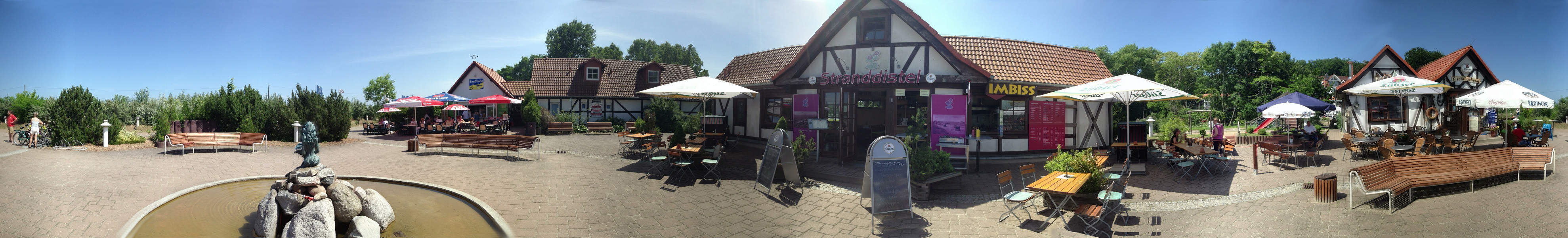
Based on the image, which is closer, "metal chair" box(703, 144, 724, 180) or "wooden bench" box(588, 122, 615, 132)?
"metal chair" box(703, 144, 724, 180)

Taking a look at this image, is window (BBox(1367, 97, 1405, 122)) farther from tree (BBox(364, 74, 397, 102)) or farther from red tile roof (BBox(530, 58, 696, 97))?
tree (BBox(364, 74, 397, 102))

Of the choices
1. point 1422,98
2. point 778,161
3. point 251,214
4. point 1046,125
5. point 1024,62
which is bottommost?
point 251,214

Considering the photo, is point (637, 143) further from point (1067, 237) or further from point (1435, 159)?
point (1435, 159)

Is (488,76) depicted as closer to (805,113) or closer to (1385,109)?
(805,113)

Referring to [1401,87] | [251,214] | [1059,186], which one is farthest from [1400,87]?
[251,214]

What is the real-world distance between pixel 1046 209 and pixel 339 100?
42.1 feet

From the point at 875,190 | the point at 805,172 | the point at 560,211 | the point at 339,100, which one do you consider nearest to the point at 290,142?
the point at 339,100

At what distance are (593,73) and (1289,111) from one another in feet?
70.3

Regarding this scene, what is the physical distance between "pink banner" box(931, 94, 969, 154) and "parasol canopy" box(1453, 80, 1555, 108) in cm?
875

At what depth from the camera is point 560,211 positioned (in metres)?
4.64

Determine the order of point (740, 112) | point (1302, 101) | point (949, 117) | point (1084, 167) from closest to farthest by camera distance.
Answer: point (1084, 167) < point (949, 117) < point (1302, 101) < point (740, 112)

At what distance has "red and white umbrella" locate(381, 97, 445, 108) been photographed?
15.0 m

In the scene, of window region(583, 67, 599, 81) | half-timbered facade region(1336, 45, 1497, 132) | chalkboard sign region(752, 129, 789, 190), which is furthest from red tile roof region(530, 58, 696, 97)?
half-timbered facade region(1336, 45, 1497, 132)

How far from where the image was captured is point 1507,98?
9289 millimetres
